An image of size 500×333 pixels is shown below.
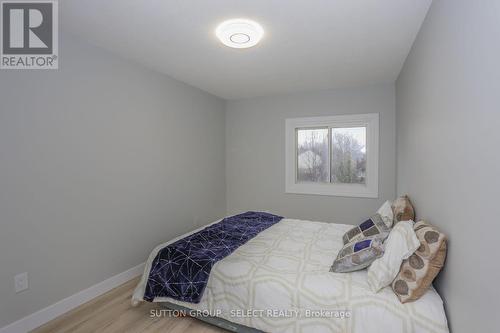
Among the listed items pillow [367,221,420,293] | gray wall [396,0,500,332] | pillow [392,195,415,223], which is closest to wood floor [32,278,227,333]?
pillow [367,221,420,293]

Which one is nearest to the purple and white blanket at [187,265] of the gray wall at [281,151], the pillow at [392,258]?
the pillow at [392,258]

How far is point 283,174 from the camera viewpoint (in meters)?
4.14

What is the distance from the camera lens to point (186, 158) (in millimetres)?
3535

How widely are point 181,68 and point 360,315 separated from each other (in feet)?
9.60

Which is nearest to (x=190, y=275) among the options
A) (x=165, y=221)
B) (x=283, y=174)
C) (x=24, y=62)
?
(x=165, y=221)

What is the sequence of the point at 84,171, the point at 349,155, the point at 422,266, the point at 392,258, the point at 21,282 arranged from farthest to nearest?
the point at 349,155
the point at 84,171
the point at 21,282
the point at 392,258
the point at 422,266

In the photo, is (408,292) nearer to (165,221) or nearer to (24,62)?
(165,221)

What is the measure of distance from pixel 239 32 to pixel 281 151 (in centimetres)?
241

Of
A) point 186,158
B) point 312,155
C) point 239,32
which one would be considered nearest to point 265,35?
point 239,32

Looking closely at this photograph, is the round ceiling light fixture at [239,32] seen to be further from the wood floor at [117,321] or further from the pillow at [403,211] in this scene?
the wood floor at [117,321]

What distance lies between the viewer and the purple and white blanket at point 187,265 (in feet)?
6.15

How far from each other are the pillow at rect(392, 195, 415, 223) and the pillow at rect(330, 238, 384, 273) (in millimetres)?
500

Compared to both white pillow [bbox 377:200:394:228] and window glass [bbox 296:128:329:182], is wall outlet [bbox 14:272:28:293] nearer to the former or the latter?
white pillow [bbox 377:200:394:228]

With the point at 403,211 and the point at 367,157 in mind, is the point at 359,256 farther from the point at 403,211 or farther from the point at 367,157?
the point at 367,157
